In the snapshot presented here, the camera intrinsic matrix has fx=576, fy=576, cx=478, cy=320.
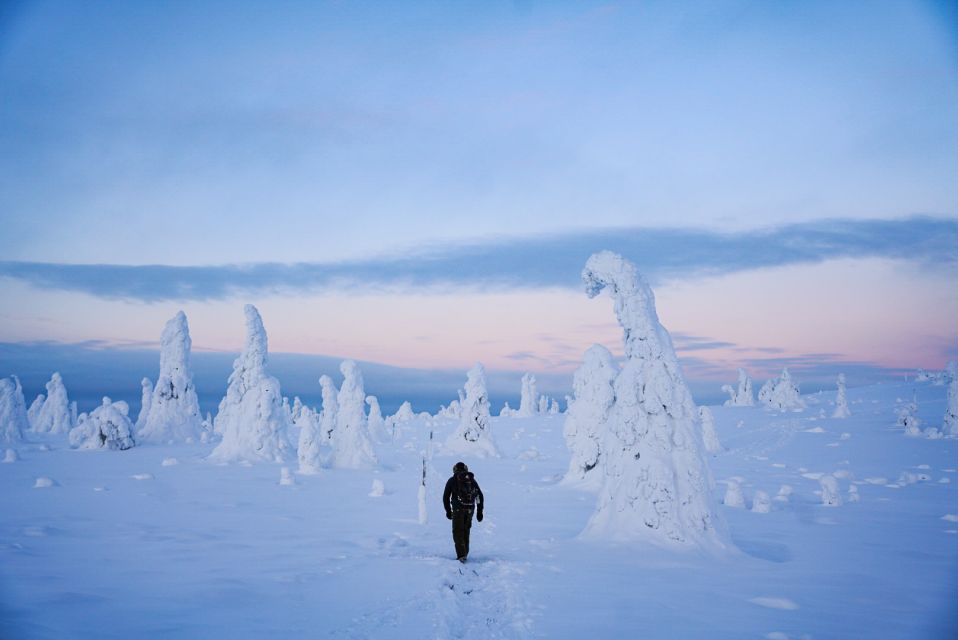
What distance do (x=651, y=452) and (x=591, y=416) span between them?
17619mm

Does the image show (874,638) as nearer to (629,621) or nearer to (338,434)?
(629,621)

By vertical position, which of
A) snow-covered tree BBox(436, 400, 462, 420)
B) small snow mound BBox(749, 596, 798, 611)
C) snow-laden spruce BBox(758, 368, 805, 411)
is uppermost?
small snow mound BBox(749, 596, 798, 611)

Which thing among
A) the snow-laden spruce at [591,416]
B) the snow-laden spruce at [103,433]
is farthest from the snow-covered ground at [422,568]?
the snow-laden spruce at [103,433]

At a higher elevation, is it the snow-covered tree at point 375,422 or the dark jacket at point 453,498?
the dark jacket at point 453,498

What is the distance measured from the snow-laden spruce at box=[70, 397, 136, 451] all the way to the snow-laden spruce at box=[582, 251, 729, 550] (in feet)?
141

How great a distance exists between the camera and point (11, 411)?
52.1m

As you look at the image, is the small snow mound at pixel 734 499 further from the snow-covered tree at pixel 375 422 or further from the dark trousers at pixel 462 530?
the snow-covered tree at pixel 375 422

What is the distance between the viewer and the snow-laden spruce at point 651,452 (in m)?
13.9

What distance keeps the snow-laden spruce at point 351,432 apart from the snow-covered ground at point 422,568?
887 cm

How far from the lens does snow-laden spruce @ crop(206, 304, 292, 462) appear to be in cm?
3922

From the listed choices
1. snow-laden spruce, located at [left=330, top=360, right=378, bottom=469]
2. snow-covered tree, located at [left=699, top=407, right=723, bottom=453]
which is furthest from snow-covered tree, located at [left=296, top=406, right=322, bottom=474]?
snow-covered tree, located at [left=699, top=407, right=723, bottom=453]

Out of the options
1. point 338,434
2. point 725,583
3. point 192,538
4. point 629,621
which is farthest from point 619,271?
point 338,434

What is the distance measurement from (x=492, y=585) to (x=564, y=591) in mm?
1343

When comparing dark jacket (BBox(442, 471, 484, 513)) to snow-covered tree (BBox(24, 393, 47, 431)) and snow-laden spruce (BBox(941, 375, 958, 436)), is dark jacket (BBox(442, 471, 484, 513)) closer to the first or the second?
snow-laden spruce (BBox(941, 375, 958, 436))
